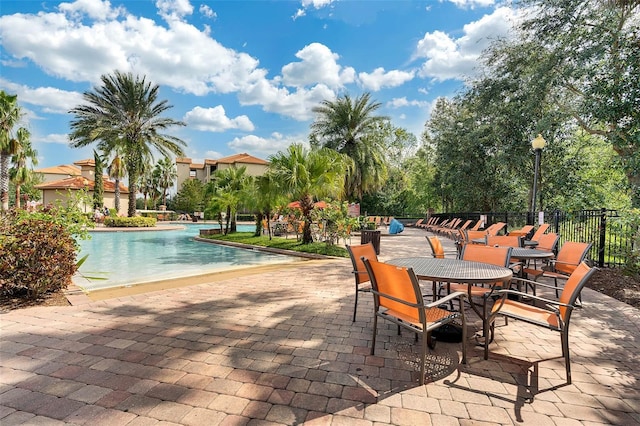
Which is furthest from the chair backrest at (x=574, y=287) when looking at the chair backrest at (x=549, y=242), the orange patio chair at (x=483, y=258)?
the chair backrest at (x=549, y=242)

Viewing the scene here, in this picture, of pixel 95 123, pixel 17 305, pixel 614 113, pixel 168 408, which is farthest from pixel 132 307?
pixel 95 123

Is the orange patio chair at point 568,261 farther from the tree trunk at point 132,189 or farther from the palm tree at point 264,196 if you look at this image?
the tree trunk at point 132,189

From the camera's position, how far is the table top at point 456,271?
9.01ft

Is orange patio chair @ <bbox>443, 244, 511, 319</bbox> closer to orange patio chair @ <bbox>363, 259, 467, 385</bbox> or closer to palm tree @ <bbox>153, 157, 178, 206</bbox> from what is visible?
orange patio chair @ <bbox>363, 259, 467, 385</bbox>

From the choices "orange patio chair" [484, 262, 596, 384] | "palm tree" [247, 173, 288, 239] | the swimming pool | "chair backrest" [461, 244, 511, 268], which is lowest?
the swimming pool

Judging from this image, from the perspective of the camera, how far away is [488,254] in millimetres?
3904

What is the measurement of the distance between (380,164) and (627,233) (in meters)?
16.9

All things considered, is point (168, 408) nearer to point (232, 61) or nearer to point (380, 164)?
point (232, 61)

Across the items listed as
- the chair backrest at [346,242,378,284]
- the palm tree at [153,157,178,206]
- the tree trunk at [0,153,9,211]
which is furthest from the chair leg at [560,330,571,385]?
the palm tree at [153,157,178,206]

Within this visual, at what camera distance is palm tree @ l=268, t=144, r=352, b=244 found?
10273mm

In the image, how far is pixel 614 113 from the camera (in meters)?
7.34

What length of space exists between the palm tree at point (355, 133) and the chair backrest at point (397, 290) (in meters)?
18.2

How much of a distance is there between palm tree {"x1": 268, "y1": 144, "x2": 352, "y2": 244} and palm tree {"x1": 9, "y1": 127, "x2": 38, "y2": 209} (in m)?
16.3

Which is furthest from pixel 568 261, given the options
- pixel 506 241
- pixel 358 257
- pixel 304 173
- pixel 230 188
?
pixel 230 188
